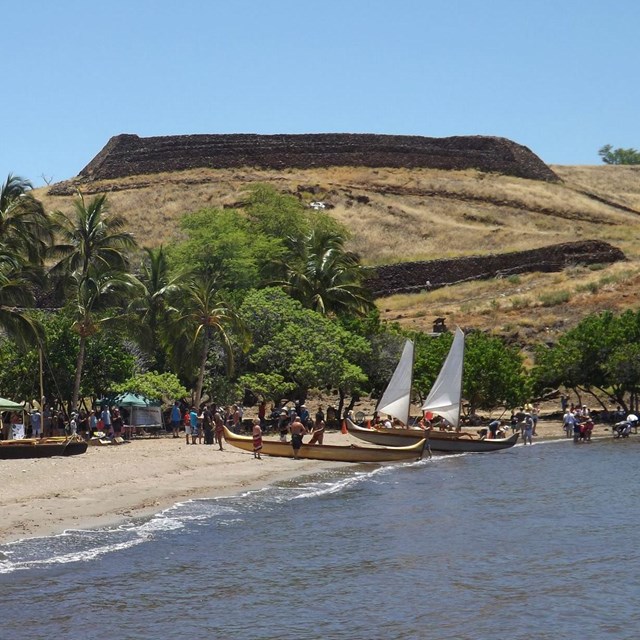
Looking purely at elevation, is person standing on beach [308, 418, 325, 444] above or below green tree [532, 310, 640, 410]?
below

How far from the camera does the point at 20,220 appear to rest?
36.9m

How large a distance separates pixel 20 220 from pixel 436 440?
15294 millimetres

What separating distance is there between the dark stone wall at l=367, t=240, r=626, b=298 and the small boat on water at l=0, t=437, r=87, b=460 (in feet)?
161

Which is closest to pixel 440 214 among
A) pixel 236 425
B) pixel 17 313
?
pixel 236 425

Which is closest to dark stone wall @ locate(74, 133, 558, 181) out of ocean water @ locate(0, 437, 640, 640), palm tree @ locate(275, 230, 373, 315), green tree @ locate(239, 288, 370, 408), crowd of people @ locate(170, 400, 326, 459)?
palm tree @ locate(275, 230, 373, 315)

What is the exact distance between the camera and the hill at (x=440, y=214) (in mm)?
74938

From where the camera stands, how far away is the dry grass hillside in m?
75.6

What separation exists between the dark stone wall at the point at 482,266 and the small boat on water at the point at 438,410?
3759 centimetres

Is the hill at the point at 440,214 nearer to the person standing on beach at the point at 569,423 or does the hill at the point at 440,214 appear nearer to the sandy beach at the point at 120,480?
the person standing on beach at the point at 569,423

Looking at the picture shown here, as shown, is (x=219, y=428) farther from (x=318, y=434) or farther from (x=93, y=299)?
(x=93, y=299)

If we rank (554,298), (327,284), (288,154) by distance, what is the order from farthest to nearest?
(288,154), (554,298), (327,284)

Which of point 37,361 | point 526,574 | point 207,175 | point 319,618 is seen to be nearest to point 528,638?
point 319,618

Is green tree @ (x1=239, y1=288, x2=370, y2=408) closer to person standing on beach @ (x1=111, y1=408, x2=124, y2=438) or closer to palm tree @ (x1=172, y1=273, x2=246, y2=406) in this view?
palm tree @ (x1=172, y1=273, x2=246, y2=406)

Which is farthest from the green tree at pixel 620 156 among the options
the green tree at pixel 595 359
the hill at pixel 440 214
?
the green tree at pixel 595 359
